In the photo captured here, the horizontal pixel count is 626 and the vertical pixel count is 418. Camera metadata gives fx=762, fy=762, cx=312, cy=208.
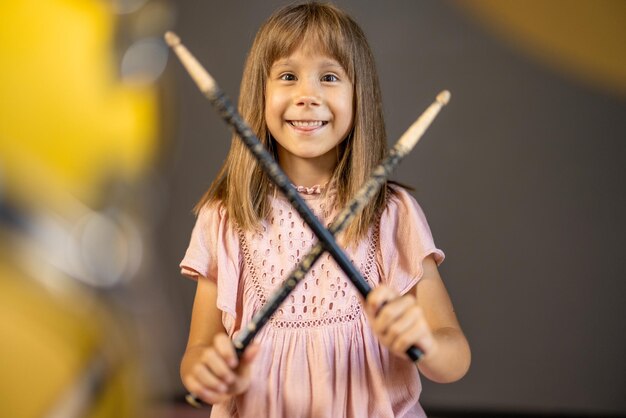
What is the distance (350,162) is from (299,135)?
4 cm

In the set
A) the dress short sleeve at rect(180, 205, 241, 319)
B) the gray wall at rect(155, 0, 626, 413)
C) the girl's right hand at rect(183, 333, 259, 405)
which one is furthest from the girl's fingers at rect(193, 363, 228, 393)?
the gray wall at rect(155, 0, 626, 413)

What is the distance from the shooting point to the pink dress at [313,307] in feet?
1.35

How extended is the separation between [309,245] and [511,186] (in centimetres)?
47

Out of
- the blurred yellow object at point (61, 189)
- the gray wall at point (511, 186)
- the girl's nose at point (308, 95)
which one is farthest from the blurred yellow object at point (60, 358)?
the gray wall at point (511, 186)

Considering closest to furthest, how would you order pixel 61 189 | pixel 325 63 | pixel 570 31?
pixel 61 189 → pixel 325 63 → pixel 570 31

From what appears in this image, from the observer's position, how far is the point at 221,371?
1.03ft

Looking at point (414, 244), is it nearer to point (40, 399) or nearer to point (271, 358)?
point (271, 358)

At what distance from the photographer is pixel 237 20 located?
2.69ft

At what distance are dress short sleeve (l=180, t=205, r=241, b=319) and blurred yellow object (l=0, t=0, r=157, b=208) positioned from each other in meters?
0.30

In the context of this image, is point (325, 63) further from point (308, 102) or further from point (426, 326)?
point (426, 326)

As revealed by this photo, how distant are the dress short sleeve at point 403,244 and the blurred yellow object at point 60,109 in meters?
0.31

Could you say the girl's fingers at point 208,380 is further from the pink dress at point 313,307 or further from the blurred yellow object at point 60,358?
the blurred yellow object at point 60,358

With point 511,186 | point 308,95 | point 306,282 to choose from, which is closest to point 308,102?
point 308,95

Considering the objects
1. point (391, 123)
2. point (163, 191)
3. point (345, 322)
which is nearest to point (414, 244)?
point (345, 322)
